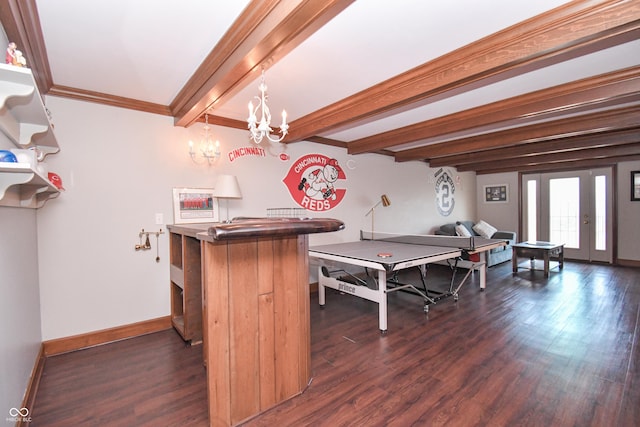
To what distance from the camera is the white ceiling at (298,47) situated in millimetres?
1608

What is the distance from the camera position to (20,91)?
1176 mm

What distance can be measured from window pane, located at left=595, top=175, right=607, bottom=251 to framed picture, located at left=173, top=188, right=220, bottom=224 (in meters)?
7.49

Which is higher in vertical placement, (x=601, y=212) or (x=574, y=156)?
(x=574, y=156)

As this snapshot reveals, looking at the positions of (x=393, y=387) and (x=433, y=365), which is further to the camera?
(x=433, y=365)

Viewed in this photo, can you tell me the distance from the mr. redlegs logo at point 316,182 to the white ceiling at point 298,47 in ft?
4.54

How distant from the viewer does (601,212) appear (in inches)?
235

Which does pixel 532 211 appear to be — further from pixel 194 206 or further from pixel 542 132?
pixel 194 206

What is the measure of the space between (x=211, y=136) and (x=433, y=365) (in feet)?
10.4

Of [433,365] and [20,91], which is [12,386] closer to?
[20,91]

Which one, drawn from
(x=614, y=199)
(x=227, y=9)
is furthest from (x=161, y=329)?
(x=614, y=199)

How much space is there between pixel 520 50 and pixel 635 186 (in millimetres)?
6162

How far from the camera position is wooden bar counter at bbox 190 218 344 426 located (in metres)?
Answer: 1.56

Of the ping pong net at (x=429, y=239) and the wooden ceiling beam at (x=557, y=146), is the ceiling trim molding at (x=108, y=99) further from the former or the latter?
the wooden ceiling beam at (x=557, y=146)

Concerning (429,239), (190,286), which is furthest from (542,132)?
(190,286)
